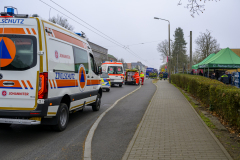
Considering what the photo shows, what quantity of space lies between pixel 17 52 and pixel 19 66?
33cm

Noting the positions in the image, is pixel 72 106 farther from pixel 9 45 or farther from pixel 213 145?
pixel 213 145

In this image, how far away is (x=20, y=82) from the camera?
5.35 metres

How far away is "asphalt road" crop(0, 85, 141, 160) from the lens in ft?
15.0

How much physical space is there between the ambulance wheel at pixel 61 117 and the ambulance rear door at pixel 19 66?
0.94 meters

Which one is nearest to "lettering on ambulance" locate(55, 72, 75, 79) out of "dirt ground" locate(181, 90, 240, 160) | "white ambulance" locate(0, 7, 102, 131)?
"white ambulance" locate(0, 7, 102, 131)

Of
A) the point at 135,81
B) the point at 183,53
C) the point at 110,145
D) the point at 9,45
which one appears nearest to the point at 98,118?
the point at 110,145

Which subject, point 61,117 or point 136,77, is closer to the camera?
point 61,117

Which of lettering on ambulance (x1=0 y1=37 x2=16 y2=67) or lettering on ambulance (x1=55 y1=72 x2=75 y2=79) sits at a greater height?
lettering on ambulance (x1=0 y1=37 x2=16 y2=67)

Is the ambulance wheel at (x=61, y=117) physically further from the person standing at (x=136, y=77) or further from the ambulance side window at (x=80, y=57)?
the person standing at (x=136, y=77)

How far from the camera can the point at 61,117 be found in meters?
6.34

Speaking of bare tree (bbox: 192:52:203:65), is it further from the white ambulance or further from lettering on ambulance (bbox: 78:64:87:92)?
the white ambulance

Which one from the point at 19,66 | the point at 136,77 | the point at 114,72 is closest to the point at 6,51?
the point at 19,66

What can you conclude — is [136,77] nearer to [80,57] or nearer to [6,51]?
[80,57]

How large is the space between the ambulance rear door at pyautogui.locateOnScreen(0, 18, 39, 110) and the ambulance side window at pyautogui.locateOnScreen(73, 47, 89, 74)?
194cm
